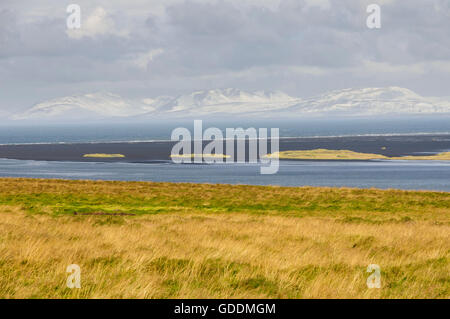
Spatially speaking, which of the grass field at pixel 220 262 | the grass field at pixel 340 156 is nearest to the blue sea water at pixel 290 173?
the grass field at pixel 340 156

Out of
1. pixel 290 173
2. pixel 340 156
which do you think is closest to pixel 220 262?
pixel 290 173

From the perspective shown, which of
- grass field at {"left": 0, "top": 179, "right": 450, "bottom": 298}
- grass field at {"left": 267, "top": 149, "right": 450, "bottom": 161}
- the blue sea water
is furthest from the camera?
grass field at {"left": 267, "top": 149, "right": 450, "bottom": 161}

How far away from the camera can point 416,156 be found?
543 ft

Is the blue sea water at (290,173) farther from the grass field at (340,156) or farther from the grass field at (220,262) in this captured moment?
the grass field at (220,262)

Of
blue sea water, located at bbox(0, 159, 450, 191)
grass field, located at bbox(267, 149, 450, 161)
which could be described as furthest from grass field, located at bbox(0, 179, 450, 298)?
grass field, located at bbox(267, 149, 450, 161)

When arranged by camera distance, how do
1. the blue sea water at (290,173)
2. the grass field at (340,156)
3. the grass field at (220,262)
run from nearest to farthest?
the grass field at (220,262), the blue sea water at (290,173), the grass field at (340,156)

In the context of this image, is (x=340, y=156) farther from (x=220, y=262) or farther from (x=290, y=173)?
(x=220, y=262)

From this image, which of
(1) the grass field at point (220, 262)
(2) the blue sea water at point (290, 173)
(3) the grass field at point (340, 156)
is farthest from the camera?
(3) the grass field at point (340, 156)

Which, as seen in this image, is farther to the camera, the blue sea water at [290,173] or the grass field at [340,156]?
the grass field at [340,156]

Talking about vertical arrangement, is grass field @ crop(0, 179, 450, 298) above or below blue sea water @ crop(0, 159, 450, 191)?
above

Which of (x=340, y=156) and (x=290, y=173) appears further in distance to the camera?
(x=340, y=156)

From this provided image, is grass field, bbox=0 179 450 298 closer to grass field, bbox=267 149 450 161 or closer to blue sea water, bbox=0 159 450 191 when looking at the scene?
blue sea water, bbox=0 159 450 191
